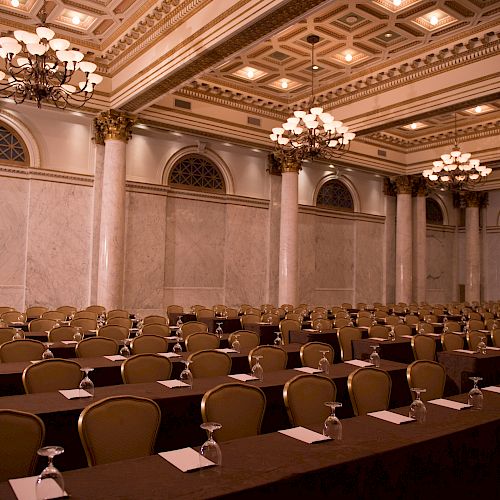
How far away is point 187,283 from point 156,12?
6.99 metres

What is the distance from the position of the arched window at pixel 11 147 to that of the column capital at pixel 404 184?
11.6 metres

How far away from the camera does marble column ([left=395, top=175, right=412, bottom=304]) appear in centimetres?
1820

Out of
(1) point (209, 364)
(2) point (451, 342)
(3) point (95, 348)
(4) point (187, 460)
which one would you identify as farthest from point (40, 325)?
(4) point (187, 460)

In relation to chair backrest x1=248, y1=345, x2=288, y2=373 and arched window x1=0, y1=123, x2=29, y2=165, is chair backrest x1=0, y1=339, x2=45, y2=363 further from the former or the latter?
arched window x1=0, y1=123, x2=29, y2=165

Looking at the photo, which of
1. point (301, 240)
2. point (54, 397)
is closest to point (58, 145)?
point (301, 240)

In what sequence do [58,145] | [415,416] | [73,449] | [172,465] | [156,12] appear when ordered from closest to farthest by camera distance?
[172,465] → [415,416] → [73,449] → [156,12] → [58,145]

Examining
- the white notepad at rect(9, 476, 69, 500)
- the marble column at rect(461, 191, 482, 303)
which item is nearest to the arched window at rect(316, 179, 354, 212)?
the marble column at rect(461, 191, 482, 303)

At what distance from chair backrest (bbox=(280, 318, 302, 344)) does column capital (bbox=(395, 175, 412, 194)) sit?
10.5m

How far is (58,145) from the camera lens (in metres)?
12.4

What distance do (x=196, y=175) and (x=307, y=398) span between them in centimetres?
1148

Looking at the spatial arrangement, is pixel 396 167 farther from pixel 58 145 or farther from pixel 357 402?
pixel 357 402

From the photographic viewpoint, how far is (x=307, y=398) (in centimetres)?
393

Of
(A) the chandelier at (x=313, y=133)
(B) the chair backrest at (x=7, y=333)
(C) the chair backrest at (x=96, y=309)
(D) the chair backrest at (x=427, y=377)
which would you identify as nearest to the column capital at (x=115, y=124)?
(A) the chandelier at (x=313, y=133)

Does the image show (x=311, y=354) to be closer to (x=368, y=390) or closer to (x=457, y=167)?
(x=368, y=390)
